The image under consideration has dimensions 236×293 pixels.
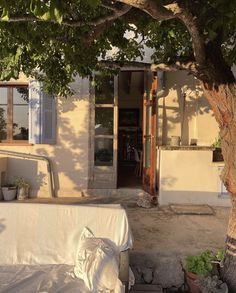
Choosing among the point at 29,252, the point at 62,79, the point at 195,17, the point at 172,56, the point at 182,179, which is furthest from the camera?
the point at 182,179

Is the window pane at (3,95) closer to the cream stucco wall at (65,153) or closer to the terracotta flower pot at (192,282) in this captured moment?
the cream stucco wall at (65,153)

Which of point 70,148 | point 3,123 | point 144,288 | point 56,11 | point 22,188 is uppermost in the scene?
point 56,11

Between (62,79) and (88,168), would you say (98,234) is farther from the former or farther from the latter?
Result: (88,168)

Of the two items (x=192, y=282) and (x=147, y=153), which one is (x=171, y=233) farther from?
(x=147, y=153)

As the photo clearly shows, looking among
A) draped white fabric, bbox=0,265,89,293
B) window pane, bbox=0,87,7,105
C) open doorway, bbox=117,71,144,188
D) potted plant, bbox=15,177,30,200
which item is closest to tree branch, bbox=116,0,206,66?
draped white fabric, bbox=0,265,89,293

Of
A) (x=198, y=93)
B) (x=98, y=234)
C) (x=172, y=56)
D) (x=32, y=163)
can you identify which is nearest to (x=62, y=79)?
(x=172, y=56)

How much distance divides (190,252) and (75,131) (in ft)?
12.9

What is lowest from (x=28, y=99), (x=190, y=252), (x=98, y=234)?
(x=190, y=252)

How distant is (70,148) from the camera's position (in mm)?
7543

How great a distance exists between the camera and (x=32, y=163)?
24.6 ft

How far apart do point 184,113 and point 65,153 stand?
2670 mm

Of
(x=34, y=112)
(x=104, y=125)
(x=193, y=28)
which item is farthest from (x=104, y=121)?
(x=193, y=28)

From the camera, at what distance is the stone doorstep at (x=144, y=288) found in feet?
12.6

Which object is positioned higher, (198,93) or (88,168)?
(198,93)
